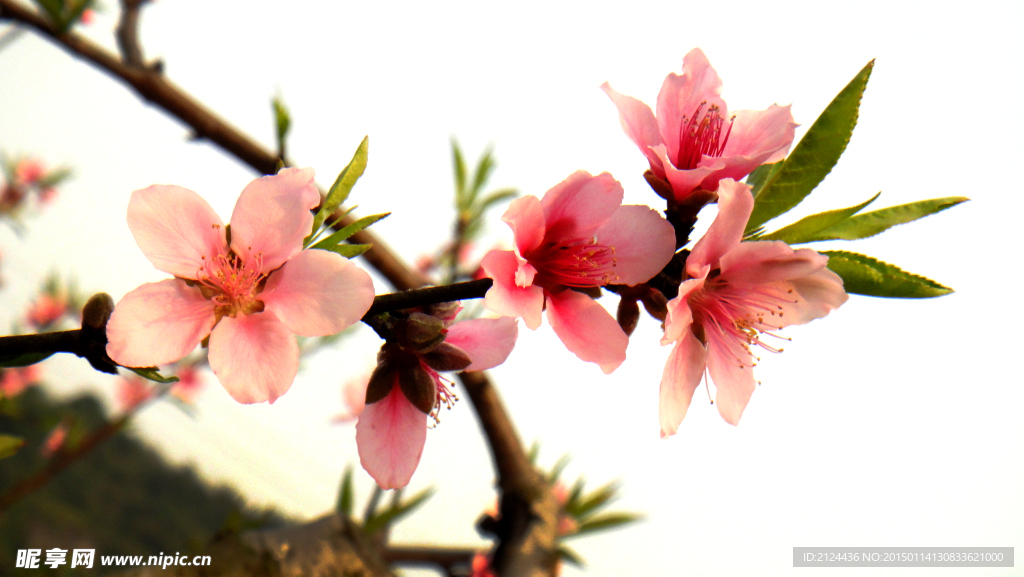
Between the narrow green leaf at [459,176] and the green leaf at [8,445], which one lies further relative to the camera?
the narrow green leaf at [459,176]

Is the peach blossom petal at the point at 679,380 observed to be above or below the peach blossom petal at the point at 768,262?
below

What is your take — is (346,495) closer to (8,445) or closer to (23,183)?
(8,445)

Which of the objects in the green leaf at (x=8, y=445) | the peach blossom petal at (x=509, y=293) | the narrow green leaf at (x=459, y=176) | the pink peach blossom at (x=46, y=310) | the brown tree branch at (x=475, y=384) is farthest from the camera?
the pink peach blossom at (x=46, y=310)

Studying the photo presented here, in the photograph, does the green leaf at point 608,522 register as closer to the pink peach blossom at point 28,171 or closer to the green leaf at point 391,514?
the green leaf at point 391,514

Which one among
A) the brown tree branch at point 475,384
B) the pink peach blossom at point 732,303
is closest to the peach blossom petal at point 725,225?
the pink peach blossom at point 732,303

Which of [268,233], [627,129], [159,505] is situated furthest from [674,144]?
[159,505]

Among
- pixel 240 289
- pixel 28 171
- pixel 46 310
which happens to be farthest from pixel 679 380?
pixel 28 171

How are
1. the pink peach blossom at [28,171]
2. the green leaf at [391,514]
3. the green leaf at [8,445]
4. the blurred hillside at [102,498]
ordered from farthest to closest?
the pink peach blossom at [28,171]
the blurred hillside at [102,498]
the green leaf at [391,514]
the green leaf at [8,445]
